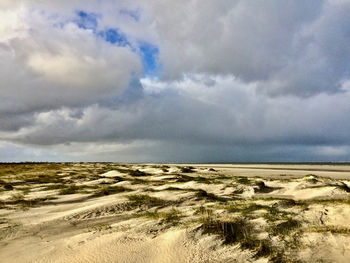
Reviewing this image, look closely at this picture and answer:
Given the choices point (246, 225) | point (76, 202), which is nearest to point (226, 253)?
point (246, 225)

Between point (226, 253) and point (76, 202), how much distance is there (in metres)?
12.8

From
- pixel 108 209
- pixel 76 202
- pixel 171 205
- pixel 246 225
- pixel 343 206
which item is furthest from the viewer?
pixel 76 202

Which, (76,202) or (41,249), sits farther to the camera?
(76,202)

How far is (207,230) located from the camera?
935 cm

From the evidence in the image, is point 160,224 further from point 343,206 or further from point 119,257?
point 343,206

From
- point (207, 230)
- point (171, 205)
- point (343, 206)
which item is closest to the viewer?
point (207, 230)

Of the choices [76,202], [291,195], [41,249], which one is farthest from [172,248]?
[291,195]

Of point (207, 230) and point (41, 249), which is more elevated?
point (207, 230)

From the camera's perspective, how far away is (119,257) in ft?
26.3

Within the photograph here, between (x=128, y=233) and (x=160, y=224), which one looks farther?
(x=160, y=224)

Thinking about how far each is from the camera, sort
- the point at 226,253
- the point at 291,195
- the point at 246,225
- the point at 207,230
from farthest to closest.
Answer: the point at 291,195, the point at 246,225, the point at 207,230, the point at 226,253

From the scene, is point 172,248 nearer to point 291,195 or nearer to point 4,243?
point 4,243

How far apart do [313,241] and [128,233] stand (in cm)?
609

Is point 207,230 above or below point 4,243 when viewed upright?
above
